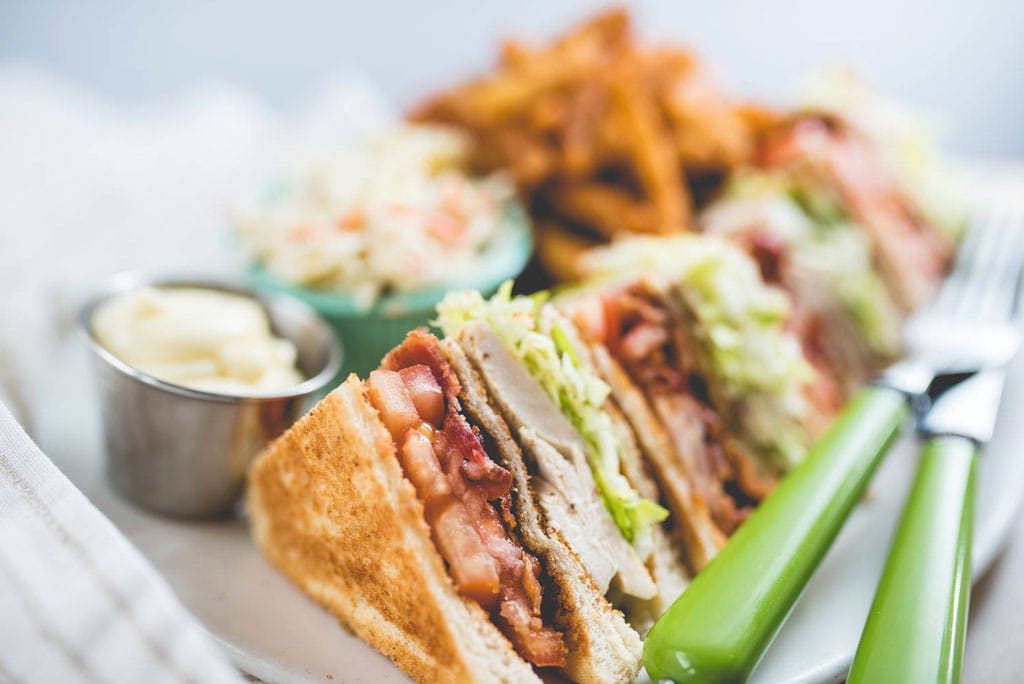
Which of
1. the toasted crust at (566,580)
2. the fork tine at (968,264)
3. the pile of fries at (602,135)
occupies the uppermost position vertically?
the pile of fries at (602,135)

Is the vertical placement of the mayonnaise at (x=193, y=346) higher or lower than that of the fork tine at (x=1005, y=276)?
lower

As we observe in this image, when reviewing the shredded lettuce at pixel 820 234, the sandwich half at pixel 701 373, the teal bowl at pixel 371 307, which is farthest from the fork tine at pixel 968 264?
the teal bowl at pixel 371 307

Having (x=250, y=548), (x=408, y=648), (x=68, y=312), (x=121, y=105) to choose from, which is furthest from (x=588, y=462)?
(x=121, y=105)

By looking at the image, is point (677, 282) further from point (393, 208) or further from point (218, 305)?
point (218, 305)

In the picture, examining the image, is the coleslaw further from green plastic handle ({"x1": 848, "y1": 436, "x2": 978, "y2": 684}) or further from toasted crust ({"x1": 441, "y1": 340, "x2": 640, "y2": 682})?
green plastic handle ({"x1": 848, "y1": 436, "x2": 978, "y2": 684})

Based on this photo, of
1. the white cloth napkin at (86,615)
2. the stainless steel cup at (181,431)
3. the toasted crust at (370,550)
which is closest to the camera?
the white cloth napkin at (86,615)

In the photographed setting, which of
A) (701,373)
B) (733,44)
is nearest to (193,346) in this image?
(701,373)

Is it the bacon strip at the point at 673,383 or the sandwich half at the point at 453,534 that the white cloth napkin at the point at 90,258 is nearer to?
the sandwich half at the point at 453,534
